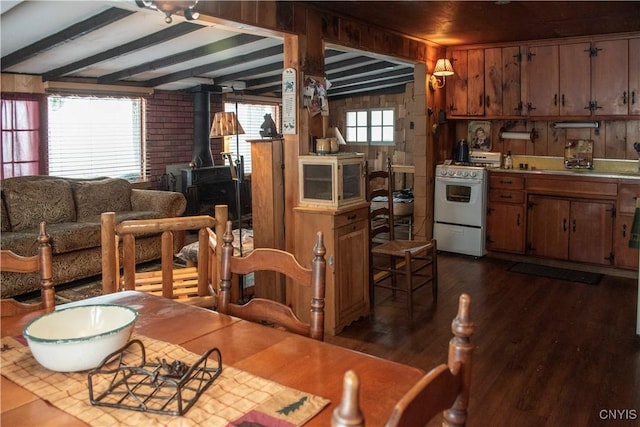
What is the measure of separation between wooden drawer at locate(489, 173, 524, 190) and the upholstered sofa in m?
3.40

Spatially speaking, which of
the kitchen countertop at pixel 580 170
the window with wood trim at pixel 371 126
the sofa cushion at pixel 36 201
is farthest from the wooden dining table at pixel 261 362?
the window with wood trim at pixel 371 126

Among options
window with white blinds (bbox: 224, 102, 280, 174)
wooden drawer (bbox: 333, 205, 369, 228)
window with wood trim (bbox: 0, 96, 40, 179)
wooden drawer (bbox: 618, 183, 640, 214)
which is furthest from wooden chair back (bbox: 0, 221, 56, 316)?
window with white blinds (bbox: 224, 102, 280, 174)

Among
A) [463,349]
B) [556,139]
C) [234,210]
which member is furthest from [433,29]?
[463,349]

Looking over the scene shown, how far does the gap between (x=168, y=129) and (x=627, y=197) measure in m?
5.52

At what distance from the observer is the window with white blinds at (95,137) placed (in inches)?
243

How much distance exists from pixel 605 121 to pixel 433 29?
208cm

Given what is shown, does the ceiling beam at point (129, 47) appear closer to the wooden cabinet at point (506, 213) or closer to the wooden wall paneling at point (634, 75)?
the wooden cabinet at point (506, 213)

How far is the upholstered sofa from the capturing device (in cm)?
470

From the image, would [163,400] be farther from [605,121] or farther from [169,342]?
[605,121]

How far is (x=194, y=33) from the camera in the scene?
491 centimetres

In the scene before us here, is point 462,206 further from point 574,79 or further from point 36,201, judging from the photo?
point 36,201

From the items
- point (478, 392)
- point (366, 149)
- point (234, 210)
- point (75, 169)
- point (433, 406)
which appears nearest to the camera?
point (433, 406)

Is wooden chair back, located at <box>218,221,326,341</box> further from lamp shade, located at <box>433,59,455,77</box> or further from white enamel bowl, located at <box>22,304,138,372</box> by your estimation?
lamp shade, located at <box>433,59,455,77</box>

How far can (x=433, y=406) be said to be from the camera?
890mm
